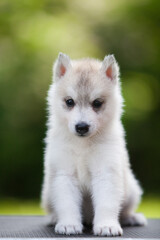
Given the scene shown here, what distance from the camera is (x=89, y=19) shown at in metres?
10.3

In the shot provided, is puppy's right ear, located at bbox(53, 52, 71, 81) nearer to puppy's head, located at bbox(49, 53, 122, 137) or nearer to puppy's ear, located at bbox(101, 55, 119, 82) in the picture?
puppy's head, located at bbox(49, 53, 122, 137)

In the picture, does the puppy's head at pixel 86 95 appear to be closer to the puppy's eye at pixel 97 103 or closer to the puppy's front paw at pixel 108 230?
the puppy's eye at pixel 97 103

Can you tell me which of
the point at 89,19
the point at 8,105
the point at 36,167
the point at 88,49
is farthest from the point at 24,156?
the point at 89,19

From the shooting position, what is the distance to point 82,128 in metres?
3.73

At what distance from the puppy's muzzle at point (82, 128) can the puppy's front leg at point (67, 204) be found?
392mm

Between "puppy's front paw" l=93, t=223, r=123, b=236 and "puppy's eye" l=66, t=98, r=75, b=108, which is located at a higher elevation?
"puppy's eye" l=66, t=98, r=75, b=108

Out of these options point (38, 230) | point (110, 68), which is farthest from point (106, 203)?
point (110, 68)

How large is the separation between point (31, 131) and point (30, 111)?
0.38 meters

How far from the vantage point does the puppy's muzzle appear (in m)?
3.71

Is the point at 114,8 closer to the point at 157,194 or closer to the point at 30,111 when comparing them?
the point at 30,111

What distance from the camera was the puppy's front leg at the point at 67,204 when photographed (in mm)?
3623

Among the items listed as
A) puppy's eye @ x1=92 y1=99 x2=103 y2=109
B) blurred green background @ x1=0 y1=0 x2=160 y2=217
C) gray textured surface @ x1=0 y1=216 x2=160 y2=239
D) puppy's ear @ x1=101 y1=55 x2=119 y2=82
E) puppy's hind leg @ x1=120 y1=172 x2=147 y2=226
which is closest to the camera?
gray textured surface @ x1=0 y1=216 x2=160 y2=239

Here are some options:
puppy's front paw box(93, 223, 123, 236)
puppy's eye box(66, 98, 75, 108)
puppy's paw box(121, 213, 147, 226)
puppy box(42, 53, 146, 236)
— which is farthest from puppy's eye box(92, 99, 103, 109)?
puppy's paw box(121, 213, 147, 226)

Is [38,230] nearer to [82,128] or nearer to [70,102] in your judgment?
[82,128]
